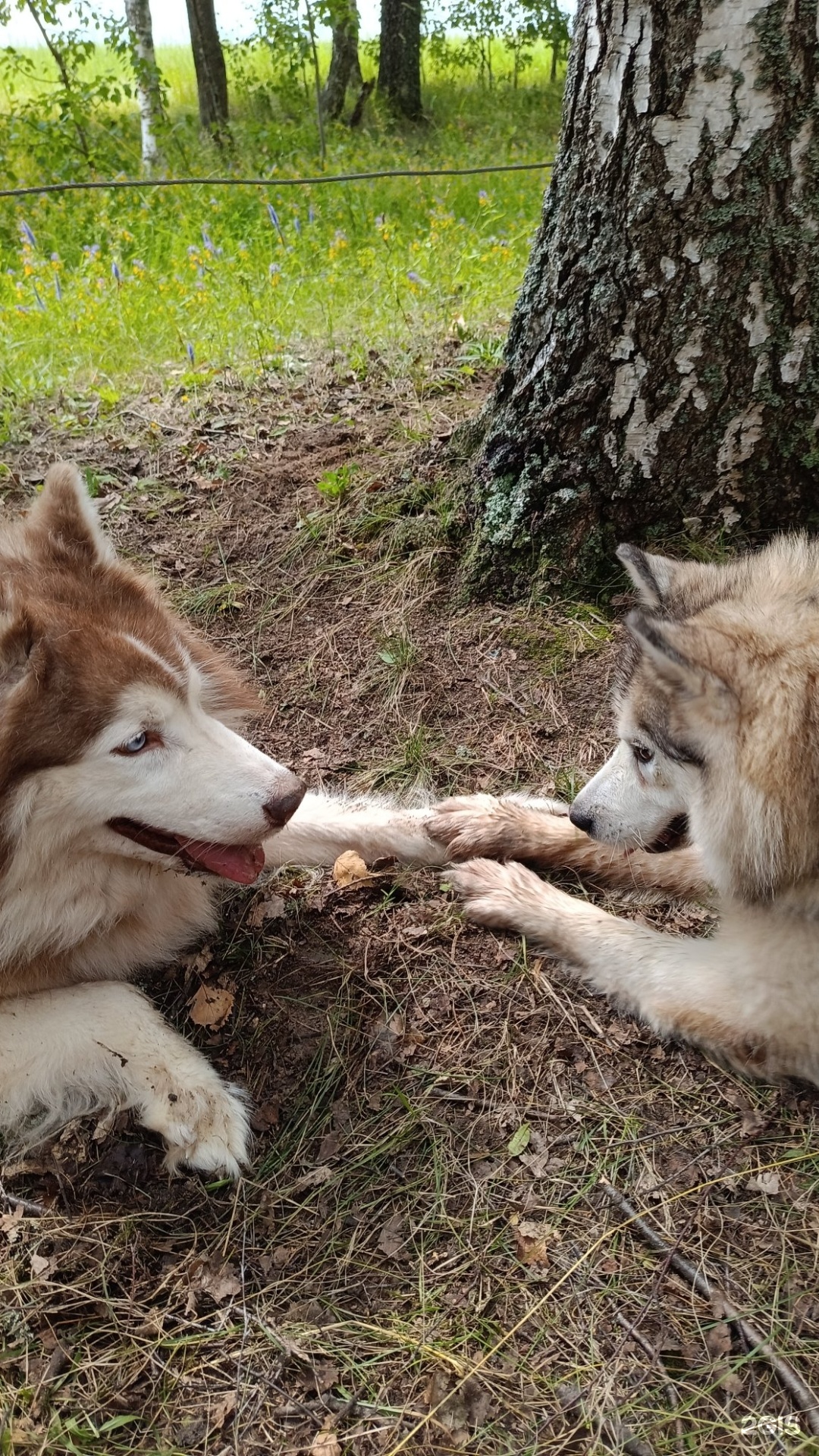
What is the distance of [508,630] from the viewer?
10.9 ft

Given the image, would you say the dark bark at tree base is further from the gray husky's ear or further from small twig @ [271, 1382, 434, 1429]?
small twig @ [271, 1382, 434, 1429]

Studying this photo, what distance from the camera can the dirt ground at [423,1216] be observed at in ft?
5.37

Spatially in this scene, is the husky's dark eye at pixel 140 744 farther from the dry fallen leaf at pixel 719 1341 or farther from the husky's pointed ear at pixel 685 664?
the dry fallen leaf at pixel 719 1341

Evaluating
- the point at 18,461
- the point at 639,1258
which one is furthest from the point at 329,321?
the point at 639,1258

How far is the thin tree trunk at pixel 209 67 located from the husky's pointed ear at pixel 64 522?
10853 mm

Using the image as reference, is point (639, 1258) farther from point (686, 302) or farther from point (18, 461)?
point (18, 461)

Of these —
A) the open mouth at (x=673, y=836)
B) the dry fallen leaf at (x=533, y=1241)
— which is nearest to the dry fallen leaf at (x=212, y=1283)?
the dry fallen leaf at (x=533, y=1241)

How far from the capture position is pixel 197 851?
7.02ft

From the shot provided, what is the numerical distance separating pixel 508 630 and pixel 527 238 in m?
4.87

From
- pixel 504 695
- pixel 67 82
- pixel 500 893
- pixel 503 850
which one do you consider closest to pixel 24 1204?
pixel 500 893

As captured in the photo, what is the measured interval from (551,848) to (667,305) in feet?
5.66

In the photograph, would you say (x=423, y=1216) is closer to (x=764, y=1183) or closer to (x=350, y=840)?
(x=764, y=1183)

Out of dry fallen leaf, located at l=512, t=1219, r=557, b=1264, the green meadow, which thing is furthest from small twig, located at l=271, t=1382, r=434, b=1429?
the green meadow

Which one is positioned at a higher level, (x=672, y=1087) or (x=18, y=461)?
(x=18, y=461)
